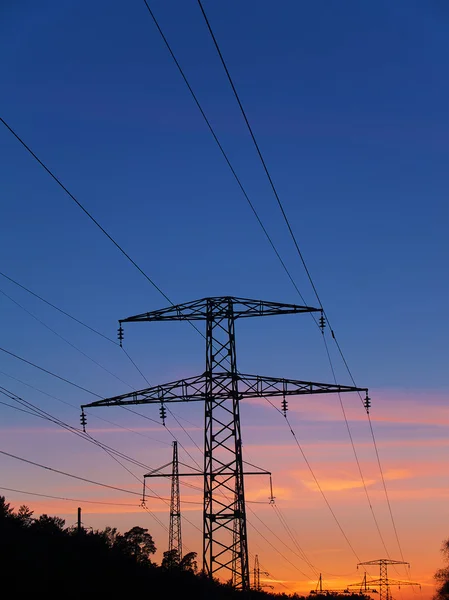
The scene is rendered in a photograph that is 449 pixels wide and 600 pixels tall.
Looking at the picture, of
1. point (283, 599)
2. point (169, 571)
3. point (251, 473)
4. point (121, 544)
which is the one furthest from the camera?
point (283, 599)

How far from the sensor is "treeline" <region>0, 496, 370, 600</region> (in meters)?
41.3

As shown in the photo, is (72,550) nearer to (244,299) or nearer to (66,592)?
(66,592)

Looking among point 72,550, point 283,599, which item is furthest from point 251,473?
point 283,599

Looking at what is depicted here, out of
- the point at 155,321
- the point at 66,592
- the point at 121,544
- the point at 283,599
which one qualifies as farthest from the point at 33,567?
the point at 283,599

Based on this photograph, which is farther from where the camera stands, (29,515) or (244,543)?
(29,515)

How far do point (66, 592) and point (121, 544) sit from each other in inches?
822

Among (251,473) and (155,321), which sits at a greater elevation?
(155,321)

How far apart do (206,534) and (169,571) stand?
43.0ft

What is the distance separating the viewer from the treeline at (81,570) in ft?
135

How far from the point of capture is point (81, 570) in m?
45.6

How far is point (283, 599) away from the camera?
12888 centimetres

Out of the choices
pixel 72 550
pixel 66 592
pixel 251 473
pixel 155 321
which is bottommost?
pixel 66 592

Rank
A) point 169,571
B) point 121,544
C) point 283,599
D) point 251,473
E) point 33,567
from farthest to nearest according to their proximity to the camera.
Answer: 1. point 283,599
2. point 121,544
3. point 169,571
4. point 251,473
5. point 33,567

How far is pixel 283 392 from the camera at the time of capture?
144 ft
